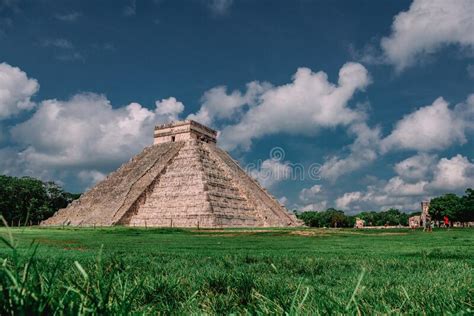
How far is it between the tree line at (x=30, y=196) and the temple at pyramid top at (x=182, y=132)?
1999cm

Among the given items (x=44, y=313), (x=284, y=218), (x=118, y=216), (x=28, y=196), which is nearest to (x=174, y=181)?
(x=118, y=216)

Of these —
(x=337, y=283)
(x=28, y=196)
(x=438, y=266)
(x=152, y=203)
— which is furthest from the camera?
(x=28, y=196)

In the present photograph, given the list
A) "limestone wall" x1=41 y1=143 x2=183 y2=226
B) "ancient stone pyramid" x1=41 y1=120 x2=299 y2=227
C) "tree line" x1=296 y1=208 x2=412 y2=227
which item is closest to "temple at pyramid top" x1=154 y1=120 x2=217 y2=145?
"ancient stone pyramid" x1=41 y1=120 x2=299 y2=227

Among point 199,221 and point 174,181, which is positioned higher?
point 174,181

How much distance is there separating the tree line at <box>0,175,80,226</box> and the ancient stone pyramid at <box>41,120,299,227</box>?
13639mm

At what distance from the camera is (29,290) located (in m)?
1.27

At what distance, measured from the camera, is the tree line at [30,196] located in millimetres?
61578

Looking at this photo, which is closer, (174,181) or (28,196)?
(174,181)

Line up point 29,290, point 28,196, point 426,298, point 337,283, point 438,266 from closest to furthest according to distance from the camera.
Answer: point 29,290
point 426,298
point 337,283
point 438,266
point 28,196

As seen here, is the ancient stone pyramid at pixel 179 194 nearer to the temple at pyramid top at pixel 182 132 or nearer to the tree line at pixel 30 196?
the temple at pyramid top at pixel 182 132

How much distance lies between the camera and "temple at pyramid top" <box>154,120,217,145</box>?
58.3 meters

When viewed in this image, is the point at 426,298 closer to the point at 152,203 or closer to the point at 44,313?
the point at 44,313

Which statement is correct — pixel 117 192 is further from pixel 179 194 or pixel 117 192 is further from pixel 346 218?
pixel 346 218

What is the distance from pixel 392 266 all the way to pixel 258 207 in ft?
144
